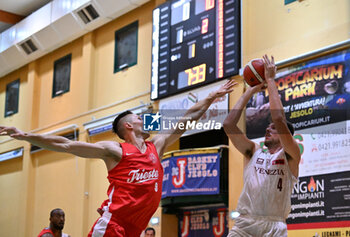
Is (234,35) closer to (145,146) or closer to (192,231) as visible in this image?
(192,231)

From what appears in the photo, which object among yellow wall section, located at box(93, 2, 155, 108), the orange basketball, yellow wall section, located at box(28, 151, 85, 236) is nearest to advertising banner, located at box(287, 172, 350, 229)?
the orange basketball

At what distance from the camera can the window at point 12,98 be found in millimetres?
Answer: 22250

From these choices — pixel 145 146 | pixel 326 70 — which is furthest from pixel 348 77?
pixel 145 146

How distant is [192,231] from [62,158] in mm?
5943

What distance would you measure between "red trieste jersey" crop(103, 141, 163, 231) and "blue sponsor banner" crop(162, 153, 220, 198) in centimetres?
744

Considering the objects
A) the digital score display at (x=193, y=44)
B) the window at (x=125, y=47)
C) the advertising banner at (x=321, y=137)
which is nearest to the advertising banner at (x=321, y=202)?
the advertising banner at (x=321, y=137)

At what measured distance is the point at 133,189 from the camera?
5840 mm

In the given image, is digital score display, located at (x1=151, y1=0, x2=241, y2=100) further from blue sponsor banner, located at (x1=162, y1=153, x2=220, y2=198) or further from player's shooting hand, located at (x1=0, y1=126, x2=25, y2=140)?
player's shooting hand, located at (x1=0, y1=126, x2=25, y2=140)

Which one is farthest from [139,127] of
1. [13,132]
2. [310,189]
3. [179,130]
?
[310,189]

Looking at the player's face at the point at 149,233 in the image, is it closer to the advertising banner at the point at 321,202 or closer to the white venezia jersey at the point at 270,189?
the advertising banner at the point at 321,202

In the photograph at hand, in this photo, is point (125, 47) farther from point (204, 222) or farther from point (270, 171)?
point (270, 171)

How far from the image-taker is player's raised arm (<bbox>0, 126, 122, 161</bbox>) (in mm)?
5594

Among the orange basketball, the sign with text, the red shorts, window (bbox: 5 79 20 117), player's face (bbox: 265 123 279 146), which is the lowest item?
the red shorts

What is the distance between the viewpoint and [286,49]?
12.4 metres
